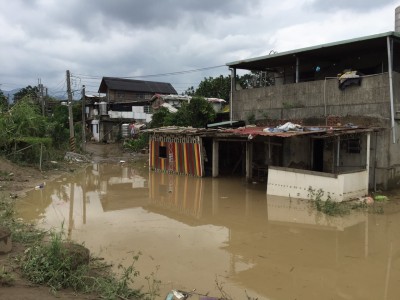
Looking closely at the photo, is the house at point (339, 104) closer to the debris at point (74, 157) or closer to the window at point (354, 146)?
the window at point (354, 146)

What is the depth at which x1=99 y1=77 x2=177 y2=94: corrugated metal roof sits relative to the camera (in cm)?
4484

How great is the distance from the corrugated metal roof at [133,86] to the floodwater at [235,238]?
104ft

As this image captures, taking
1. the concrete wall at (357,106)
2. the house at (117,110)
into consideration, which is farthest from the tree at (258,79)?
the house at (117,110)

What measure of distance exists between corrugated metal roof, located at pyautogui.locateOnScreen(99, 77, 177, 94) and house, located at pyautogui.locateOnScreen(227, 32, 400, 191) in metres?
28.1

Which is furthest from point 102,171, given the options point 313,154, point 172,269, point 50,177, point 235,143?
point 172,269

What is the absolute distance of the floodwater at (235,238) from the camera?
595 centimetres

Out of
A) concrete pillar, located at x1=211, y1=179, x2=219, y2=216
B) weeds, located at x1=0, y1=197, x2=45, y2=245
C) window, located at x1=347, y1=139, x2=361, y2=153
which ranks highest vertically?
window, located at x1=347, y1=139, x2=361, y2=153

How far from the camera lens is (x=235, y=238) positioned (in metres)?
8.45

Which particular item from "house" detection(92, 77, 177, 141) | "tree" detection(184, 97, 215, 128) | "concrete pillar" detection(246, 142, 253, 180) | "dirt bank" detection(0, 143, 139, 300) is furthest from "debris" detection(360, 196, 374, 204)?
"house" detection(92, 77, 177, 141)

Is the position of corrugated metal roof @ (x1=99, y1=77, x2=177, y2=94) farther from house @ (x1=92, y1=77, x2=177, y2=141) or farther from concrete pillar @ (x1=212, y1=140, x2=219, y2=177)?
concrete pillar @ (x1=212, y1=140, x2=219, y2=177)

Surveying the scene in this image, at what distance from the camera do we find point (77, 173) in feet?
66.7

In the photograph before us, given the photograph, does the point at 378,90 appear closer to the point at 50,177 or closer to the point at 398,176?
the point at 398,176

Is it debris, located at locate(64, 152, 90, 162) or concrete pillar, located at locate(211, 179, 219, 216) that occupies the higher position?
debris, located at locate(64, 152, 90, 162)

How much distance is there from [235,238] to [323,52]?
34.8ft
